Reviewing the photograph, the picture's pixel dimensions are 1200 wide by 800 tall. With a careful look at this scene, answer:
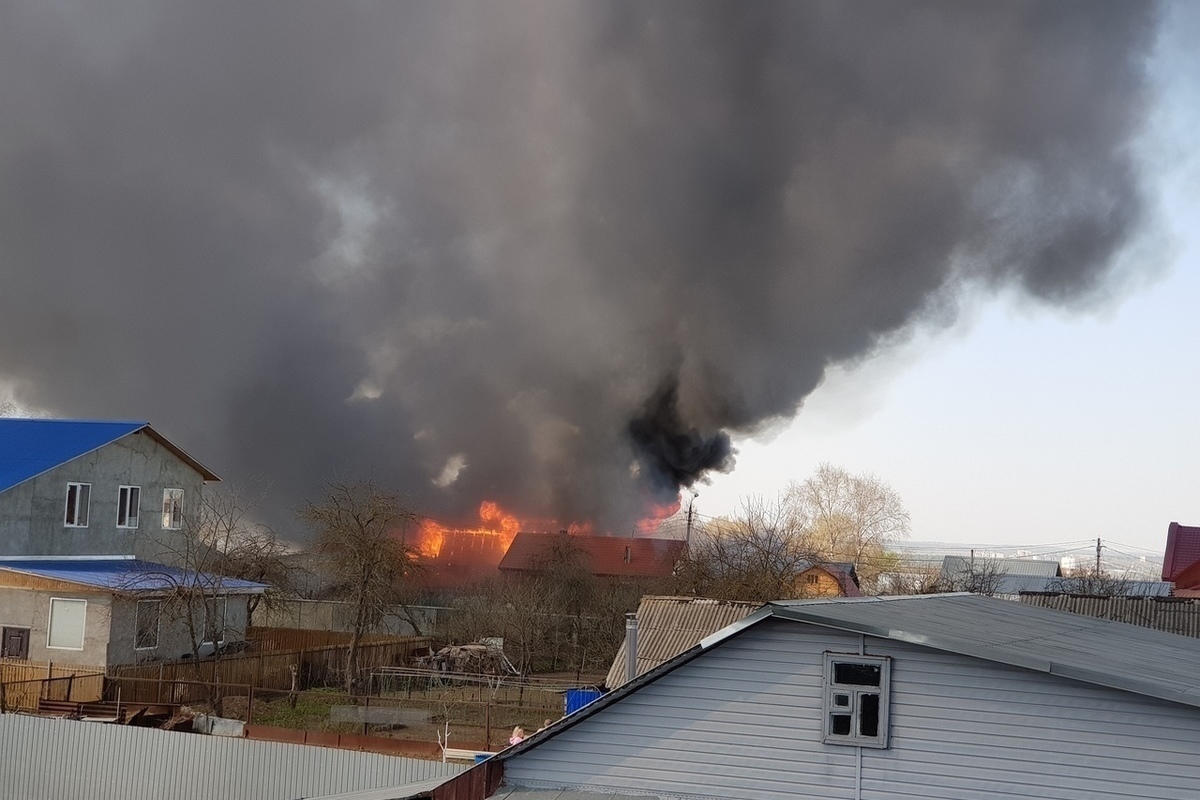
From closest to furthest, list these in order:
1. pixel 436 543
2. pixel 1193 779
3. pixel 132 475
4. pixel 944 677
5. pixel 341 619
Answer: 1. pixel 1193 779
2. pixel 944 677
3. pixel 132 475
4. pixel 341 619
5. pixel 436 543

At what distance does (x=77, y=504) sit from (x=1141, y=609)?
29.6 metres

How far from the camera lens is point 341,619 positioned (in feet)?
135

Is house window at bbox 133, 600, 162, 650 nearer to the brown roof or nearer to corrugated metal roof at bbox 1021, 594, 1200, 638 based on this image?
corrugated metal roof at bbox 1021, 594, 1200, 638

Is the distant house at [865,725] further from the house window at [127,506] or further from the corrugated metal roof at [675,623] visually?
the house window at [127,506]

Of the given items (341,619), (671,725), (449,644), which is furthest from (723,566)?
(671,725)

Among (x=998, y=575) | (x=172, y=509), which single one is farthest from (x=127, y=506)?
(x=998, y=575)

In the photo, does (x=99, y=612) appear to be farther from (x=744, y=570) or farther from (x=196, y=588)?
(x=744, y=570)

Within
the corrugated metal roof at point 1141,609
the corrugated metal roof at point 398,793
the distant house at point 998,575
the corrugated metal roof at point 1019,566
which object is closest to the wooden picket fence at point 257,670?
the corrugated metal roof at point 398,793

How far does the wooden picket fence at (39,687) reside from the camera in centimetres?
2286

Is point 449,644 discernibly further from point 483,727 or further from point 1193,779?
point 1193,779

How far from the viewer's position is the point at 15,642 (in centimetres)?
2825

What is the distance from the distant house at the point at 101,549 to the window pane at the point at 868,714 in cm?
2004

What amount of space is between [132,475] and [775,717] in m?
29.9

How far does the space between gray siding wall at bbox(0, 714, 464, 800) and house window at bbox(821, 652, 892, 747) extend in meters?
7.54
